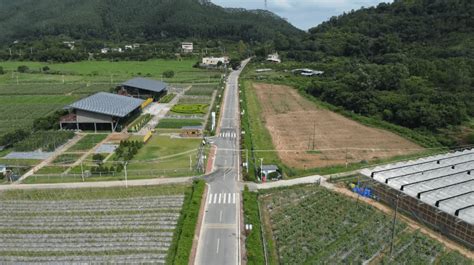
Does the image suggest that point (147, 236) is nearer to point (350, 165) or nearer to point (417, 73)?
point (350, 165)

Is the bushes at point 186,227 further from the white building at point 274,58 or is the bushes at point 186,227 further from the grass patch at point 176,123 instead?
the white building at point 274,58

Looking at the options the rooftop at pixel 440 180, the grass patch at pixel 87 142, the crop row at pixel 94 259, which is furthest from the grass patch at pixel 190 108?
the crop row at pixel 94 259

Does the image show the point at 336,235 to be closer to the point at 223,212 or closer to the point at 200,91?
the point at 223,212

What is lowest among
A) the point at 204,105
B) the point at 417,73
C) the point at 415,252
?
the point at 415,252

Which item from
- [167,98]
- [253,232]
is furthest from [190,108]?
[253,232]

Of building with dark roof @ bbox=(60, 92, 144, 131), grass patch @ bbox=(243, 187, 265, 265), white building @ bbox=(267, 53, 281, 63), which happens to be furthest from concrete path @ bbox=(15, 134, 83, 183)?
white building @ bbox=(267, 53, 281, 63)

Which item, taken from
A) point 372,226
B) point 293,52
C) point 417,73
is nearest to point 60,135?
point 372,226
